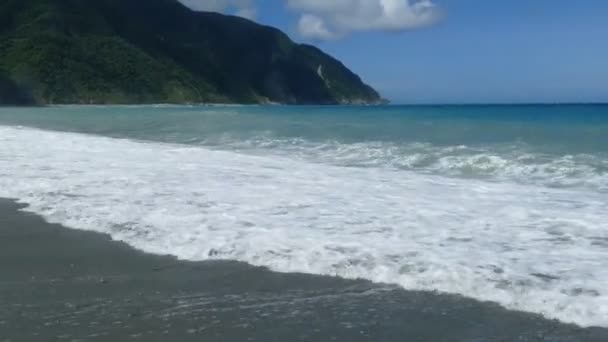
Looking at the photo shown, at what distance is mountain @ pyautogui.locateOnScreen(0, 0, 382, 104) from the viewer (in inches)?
3821

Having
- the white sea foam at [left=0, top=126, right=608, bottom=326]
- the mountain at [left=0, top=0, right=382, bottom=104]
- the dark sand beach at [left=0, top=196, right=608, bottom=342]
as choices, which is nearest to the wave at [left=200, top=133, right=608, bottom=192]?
the white sea foam at [left=0, top=126, right=608, bottom=326]

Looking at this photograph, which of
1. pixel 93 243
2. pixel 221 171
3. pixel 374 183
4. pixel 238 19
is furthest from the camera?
pixel 238 19

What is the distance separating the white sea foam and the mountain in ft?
282

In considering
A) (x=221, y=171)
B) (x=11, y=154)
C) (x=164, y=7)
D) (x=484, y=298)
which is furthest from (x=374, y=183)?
(x=164, y=7)

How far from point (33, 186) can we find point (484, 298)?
6771 mm

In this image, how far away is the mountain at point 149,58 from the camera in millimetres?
97062

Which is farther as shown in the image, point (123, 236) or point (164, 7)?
point (164, 7)

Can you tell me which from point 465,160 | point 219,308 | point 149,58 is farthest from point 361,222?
point 149,58

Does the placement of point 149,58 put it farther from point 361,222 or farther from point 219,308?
point 219,308

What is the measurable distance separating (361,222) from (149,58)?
375 ft

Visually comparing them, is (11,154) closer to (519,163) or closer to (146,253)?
(146,253)

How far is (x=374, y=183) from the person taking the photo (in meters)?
9.89

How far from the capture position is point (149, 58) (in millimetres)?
115688

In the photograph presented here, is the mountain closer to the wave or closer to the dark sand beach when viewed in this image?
the wave
